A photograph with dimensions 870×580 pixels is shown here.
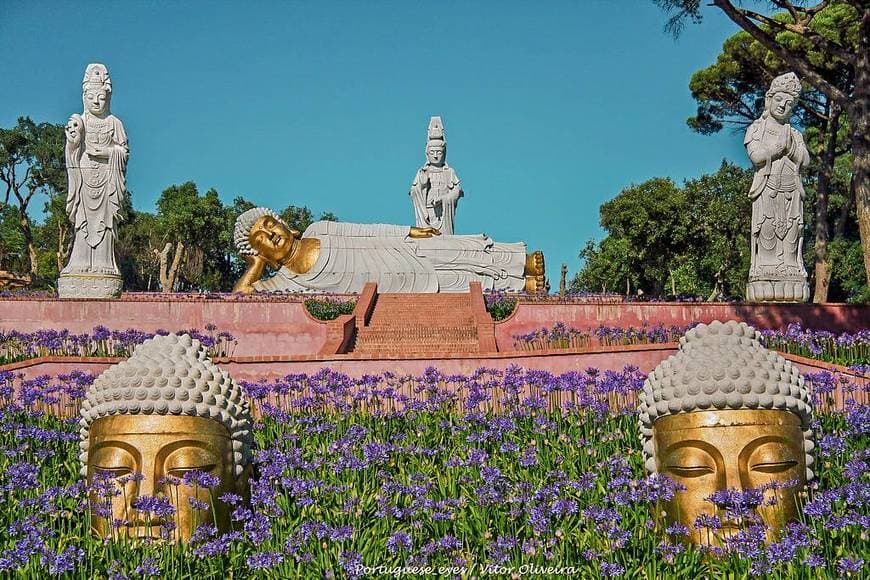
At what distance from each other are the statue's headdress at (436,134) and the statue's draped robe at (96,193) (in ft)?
32.3

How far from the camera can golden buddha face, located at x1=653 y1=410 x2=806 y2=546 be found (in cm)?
436

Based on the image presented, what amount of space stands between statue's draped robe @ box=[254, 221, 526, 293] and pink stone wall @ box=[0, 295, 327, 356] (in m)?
4.42

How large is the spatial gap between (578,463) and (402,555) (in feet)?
6.46

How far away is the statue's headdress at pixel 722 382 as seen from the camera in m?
4.51

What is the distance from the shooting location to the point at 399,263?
67.8 ft

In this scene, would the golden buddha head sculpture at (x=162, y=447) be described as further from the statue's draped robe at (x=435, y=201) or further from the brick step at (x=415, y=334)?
the statue's draped robe at (x=435, y=201)

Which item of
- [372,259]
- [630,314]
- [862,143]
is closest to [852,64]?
[862,143]

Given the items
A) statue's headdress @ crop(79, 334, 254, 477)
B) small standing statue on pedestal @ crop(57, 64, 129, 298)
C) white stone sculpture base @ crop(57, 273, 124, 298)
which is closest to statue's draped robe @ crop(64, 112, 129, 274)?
small standing statue on pedestal @ crop(57, 64, 129, 298)

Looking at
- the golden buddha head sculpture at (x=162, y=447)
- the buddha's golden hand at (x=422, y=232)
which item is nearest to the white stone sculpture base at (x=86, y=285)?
the buddha's golden hand at (x=422, y=232)

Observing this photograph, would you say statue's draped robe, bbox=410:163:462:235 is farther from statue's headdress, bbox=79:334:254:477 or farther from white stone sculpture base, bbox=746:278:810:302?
statue's headdress, bbox=79:334:254:477

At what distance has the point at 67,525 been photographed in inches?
199

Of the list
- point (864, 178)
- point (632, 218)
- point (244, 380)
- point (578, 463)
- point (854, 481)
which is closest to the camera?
point (854, 481)

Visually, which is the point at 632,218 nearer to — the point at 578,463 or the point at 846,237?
the point at 846,237

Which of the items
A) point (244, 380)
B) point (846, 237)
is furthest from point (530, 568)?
point (846, 237)
